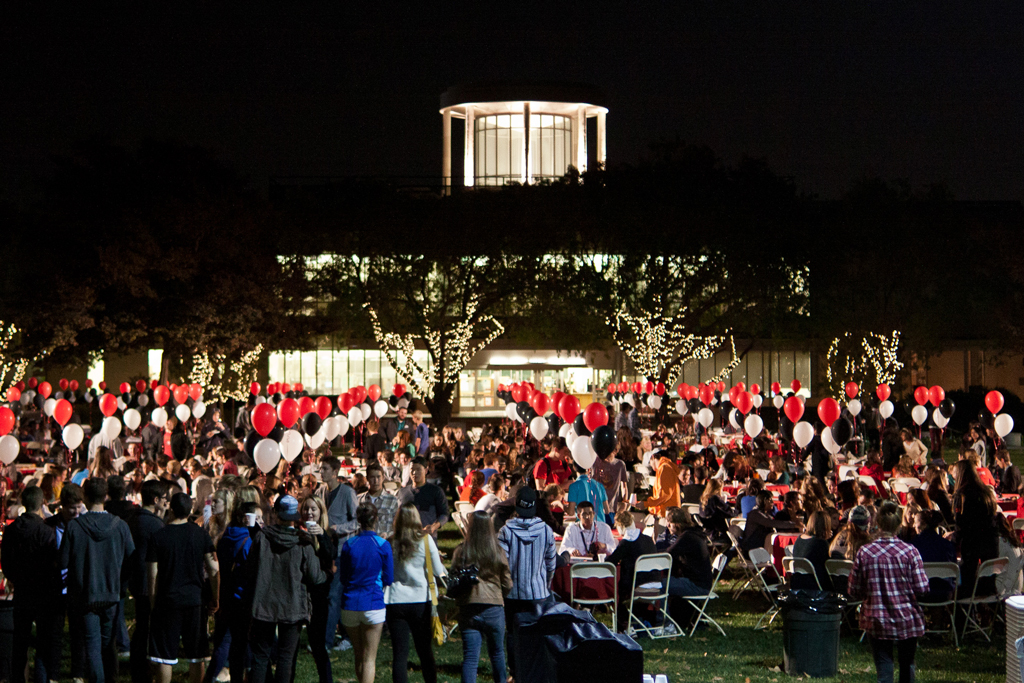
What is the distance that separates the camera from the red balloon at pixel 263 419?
56.5ft

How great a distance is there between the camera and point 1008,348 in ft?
152

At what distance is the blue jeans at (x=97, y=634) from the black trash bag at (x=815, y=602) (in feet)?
17.0

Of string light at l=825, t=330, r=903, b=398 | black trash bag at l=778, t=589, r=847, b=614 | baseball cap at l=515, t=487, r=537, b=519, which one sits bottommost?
black trash bag at l=778, t=589, r=847, b=614

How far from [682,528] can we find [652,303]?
31067 millimetres

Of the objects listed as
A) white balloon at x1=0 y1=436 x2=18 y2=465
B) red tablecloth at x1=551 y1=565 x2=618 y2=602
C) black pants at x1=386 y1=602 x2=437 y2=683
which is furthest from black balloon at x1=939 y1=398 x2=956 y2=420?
black pants at x1=386 y1=602 x2=437 y2=683

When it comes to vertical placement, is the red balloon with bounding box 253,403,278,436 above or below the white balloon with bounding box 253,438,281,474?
above

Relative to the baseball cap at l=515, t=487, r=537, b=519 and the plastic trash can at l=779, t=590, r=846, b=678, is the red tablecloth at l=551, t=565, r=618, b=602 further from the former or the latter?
the baseball cap at l=515, t=487, r=537, b=519

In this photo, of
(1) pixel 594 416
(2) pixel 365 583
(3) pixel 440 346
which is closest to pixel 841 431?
(1) pixel 594 416

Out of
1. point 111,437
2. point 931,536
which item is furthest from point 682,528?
point 111,437

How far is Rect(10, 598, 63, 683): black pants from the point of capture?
8.29 metres

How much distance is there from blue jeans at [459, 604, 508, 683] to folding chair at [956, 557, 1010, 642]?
4.43 metres

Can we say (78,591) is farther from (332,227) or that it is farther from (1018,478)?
(332,227)

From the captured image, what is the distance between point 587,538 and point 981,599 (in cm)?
357

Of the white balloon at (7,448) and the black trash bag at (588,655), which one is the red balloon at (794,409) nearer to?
the white balloon at (7,448)
